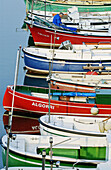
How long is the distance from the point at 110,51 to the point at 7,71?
5.53 m

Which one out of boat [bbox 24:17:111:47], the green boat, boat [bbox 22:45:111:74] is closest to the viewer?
boat [bbox 22:45:111:74]

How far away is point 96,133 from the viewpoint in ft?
39.7

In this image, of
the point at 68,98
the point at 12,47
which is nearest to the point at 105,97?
the point at 68,98

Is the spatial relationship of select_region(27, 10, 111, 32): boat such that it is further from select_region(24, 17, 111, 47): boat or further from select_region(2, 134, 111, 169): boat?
A: select_region(2, 134, 111, 169): boat

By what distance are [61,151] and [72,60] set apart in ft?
31.4

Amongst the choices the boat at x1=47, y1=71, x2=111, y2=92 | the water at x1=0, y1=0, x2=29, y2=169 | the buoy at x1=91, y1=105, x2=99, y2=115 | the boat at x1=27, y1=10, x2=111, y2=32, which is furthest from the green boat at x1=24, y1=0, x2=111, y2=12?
the buoy at x1=91, y1=105, x2=99, y2=115

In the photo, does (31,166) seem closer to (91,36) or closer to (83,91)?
(83,91)

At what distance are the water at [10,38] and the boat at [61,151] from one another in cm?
346

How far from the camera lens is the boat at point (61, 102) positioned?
51.3 ft

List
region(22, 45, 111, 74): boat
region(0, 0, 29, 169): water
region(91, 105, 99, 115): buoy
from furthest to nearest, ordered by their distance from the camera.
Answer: region(0, 0, 29, 169): water, region(22, 45, 111, 74): boat, region(91, 105, 99, 115): buoy

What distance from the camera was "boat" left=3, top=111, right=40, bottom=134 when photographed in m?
15.2

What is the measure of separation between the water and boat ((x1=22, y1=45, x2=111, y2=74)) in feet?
4.19

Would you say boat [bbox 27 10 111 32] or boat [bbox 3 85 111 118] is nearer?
boat [bbox 3 85 111 118]

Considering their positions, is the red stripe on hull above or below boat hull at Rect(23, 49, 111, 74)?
above
